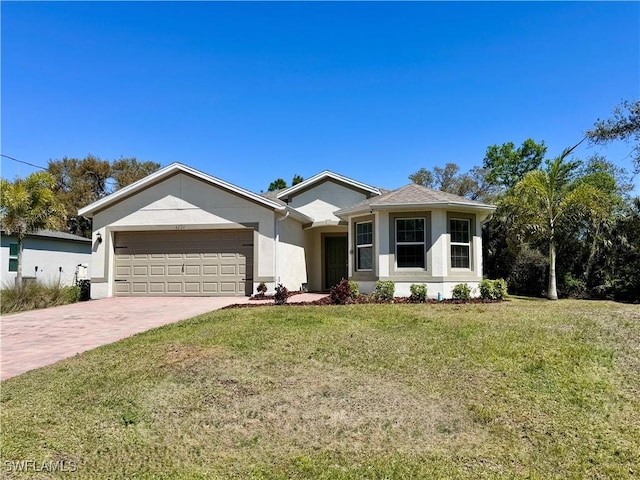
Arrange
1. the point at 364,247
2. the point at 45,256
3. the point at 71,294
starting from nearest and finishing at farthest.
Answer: the point at 364,247, the point at 71,294, the point at 45,256

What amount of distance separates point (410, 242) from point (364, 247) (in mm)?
1754

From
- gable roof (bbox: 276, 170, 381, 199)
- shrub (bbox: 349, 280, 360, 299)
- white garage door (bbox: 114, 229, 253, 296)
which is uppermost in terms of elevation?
gable roof (bbox: 276, 170, 381, 199)

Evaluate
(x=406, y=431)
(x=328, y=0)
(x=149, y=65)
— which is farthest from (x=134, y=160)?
(x=406, y=431)

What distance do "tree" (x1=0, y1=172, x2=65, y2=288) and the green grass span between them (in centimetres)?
1191

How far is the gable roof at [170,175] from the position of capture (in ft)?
52.2

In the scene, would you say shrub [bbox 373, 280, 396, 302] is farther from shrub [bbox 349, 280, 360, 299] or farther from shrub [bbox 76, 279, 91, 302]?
shrub [bbox 76, 279, 91, 302]

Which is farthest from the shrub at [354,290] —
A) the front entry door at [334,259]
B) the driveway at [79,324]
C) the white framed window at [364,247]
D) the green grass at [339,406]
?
the front entry door at [334,259]

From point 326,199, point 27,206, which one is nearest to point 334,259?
point 326,199

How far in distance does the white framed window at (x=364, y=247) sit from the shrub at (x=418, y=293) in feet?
6.32

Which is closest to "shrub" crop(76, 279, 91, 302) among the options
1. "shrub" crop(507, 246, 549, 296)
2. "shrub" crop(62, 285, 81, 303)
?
"shrub" crop(62, 285, 81, 303)

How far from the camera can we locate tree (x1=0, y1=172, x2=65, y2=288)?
16062 mm

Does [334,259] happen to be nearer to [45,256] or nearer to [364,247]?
[364,247]

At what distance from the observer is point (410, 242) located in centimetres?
1417

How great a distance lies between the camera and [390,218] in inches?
561
